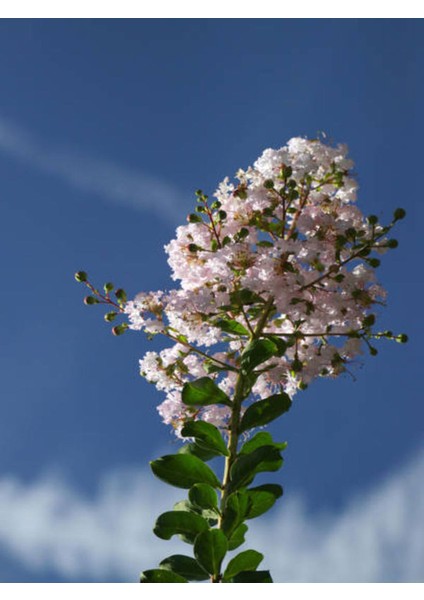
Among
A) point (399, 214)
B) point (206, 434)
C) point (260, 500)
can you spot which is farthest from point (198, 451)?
point (399, 214)

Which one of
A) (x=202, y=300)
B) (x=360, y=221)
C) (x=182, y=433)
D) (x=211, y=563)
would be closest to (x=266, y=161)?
(x=360, y=221)

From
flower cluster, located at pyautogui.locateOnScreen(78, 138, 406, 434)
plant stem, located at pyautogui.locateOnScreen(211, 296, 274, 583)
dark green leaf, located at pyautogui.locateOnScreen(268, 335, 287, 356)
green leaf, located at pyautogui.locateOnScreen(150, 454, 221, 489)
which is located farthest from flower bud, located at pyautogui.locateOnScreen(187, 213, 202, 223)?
green leaf, located at pyautogui.locateOnScreen(150, 454, 221, 489)

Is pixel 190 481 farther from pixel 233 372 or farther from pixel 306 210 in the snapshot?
pixel 306 210

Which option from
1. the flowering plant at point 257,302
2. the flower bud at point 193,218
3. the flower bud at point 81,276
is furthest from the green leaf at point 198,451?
the flower bud at point 193,218

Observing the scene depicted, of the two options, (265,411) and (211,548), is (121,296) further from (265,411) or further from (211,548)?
(211,548)

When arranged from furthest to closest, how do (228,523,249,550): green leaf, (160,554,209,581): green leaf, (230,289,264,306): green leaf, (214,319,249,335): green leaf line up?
(214,319,249,335): green leaf, (230,289,264,306): green leaf, (228,523,249,550): green leaf, (160,554,209,581): green leaf

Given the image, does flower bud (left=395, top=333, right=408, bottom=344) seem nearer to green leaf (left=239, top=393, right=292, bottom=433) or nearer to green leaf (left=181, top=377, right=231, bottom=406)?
green leaf (left=239, top=393, right=292, bottom=433)
